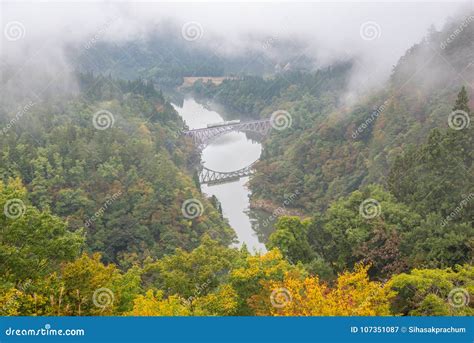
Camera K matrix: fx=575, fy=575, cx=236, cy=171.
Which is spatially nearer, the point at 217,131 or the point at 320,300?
the point at 320,300

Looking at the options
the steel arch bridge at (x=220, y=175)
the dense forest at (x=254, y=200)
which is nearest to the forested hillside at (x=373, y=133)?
the dense forest at (x=254, y=200)

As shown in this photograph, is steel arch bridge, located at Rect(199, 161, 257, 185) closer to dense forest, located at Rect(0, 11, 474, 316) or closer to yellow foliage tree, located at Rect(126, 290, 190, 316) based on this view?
dense forest, located at Rect(0, 11, 474, 316)

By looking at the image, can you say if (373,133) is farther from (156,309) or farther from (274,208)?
(156,309)

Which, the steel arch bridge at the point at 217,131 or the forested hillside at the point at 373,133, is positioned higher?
the steel arch bridge at the point at 217,131

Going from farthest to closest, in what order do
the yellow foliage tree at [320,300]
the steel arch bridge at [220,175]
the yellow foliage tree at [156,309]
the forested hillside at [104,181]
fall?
the steel arch bridge at [220,175] < the forested hillside at [104,181] < the yellow foliage tree at [156,309] < the yellow foliage tree at [320,300]

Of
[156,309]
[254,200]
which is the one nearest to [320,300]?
[156,309]

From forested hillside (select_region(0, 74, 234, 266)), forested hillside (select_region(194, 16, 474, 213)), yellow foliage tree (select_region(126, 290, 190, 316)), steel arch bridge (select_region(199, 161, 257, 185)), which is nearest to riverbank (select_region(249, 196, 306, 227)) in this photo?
forested hillside (select_region(194, 16, 474, 213))

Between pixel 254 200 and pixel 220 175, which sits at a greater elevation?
pixel 220 175

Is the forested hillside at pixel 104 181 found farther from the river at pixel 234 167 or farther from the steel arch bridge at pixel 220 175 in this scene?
the steel arch bridge at pixel 220 175
